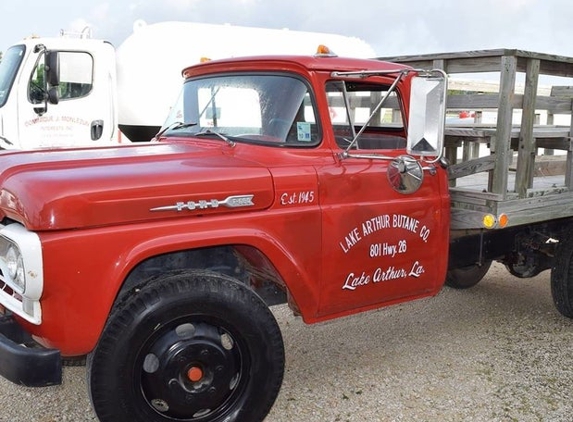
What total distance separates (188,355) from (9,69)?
650 cm

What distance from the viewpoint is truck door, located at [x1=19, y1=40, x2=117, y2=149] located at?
26.2 feet

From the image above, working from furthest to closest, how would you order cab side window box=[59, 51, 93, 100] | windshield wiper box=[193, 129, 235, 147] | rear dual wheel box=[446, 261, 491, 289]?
cab side window box=[59, 51, 93, 100] < rear dual wheel box=[446, 261, 491, 289] < windshield wiper box=[193, 129, 235, 147]

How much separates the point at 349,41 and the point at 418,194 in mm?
8296

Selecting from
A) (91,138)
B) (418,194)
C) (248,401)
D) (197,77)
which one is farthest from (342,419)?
(91,138)

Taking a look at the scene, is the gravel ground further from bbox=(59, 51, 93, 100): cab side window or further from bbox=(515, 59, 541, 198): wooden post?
bbox=(59, 51, 93, 100): cab side window

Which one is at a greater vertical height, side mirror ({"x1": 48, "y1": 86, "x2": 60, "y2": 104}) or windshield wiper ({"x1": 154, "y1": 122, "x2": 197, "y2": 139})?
side mirror ({"x1": 48, "y1": 86, "x2": 60, "y2": 104})

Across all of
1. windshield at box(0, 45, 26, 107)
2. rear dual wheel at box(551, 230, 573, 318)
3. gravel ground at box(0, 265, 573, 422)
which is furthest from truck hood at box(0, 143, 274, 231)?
windshield at box(0, 45, 26, 107)

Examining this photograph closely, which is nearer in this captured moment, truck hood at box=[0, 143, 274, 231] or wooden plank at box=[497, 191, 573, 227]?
truck hood at box=[0, 143, 274, 231]

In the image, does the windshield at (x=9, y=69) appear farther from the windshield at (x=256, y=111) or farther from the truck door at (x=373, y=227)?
the truck door at (x=373, y=227)

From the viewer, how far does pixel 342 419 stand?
3467 mm

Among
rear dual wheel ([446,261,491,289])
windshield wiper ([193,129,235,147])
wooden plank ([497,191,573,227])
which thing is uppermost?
windshield wiper ([193,129,235,147])

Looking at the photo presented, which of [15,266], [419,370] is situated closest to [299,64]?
[15,266]

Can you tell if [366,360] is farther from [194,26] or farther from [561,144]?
[194,26]

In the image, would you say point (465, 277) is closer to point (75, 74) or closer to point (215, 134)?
point (215, 134)
